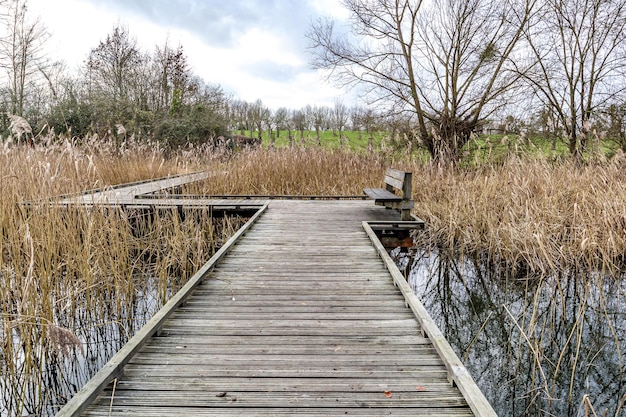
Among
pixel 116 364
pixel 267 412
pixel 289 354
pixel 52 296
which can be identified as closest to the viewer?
pixel 267 412

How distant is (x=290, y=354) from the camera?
190cm

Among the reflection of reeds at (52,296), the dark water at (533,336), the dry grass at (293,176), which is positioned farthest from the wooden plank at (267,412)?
the dry grass at (293,176)

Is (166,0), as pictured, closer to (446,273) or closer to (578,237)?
(446,273)

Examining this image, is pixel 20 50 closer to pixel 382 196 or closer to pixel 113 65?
pixel 113 65

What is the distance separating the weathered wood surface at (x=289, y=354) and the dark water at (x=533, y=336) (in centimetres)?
60

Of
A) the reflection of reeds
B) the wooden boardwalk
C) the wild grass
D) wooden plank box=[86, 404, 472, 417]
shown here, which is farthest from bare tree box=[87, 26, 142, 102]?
wooden plank box=[86, 404, 472, 417]

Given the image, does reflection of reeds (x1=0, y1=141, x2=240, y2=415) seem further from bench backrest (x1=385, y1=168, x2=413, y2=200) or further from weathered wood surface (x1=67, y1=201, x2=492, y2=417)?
bench backrest (x1=385, y1=168, x2=413, y2=200)

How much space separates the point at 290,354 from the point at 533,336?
2.09 metres

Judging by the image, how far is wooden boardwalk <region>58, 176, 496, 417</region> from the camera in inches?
59.7

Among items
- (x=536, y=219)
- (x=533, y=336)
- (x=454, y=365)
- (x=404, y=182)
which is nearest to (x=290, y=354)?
(x=454, y=365)

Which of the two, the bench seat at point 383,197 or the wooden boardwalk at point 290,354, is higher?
the bench seat at point 383,197

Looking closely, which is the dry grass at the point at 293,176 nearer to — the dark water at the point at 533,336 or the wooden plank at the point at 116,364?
the dark water at the point at 533,336

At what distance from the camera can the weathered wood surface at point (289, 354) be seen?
5.00ft

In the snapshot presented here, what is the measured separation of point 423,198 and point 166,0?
8087 mm
